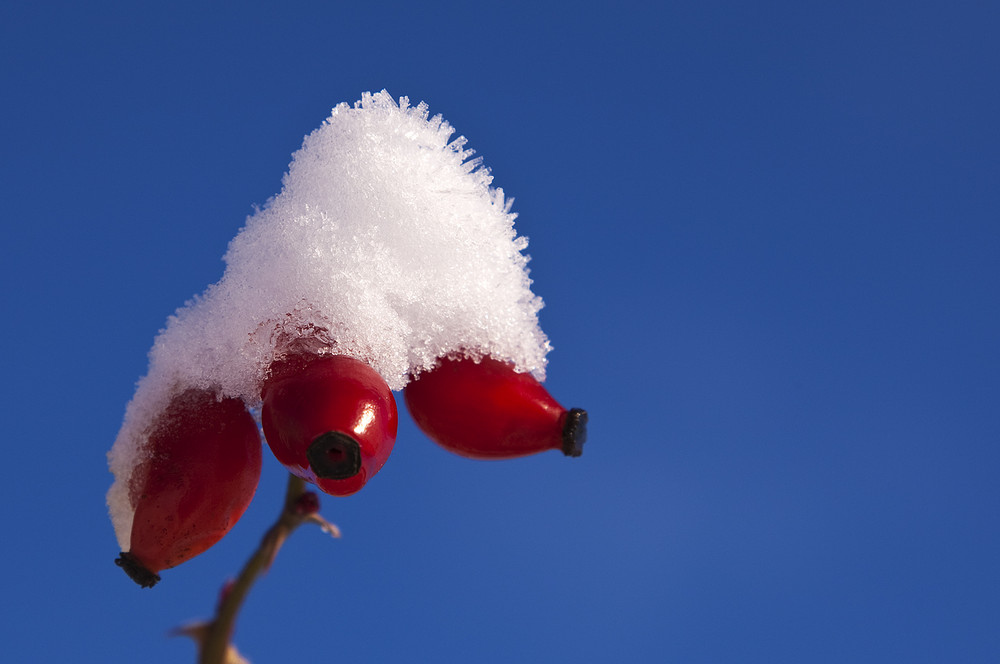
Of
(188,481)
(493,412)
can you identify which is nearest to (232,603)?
(188,481)

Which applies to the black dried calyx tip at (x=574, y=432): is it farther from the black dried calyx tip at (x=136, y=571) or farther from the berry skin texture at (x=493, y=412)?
the black dried calyx tip at (x=136, y=571)

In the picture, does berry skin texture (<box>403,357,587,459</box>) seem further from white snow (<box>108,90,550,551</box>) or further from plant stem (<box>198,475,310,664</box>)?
plant stem (<box>198,475,310,664</box>)

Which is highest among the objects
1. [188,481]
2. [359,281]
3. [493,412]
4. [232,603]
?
[359,281]

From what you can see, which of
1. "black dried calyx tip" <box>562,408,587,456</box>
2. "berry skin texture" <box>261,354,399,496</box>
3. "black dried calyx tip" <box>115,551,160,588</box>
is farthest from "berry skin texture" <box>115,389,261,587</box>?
"black dried calyx tip" <box>562,408,587,456</box>

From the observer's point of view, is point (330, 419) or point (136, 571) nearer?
point (330, 419)

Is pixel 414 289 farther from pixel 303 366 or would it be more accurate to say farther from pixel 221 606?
pixel 221 606

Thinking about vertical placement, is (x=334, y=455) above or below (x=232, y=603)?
above

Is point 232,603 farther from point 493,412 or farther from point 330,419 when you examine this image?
point 493,412

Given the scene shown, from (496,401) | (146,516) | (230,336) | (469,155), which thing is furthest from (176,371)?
(469,155)
